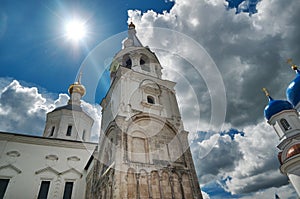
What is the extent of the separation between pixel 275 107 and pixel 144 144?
15.8 metres

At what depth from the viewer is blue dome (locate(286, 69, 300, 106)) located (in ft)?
62.7

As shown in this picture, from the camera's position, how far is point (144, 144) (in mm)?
11742

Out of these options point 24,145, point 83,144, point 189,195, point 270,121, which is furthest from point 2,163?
point 270,121

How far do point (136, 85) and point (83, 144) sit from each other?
9234 millimetres

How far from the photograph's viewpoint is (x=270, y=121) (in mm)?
20250

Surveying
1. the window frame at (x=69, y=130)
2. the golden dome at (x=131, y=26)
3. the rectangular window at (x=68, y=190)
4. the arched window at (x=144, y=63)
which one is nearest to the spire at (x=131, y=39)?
the golden dome at (x=131, y=26)

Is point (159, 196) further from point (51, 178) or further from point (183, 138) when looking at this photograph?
point (51, 178)

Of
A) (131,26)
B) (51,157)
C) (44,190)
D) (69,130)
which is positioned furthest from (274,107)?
(69,130)

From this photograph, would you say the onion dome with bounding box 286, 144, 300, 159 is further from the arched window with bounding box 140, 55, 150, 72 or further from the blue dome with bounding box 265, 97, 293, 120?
the arched window with bounding box 140, 55, 150, 72

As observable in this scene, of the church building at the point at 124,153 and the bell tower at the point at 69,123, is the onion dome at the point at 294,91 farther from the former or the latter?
the bell tower at the point at 69,123

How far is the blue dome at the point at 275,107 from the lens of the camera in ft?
64.5

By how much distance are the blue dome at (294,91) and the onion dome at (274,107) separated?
0.51m

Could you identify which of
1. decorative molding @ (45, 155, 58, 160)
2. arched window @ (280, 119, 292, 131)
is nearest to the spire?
decorative molding @ (45, 155, 58, 160)

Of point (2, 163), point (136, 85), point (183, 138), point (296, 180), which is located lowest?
point (296, 180)
